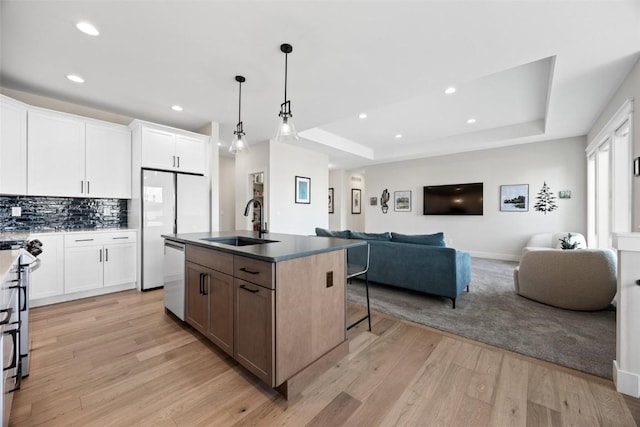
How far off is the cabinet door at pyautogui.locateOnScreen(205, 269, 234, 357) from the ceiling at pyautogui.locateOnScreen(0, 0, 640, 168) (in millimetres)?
2054

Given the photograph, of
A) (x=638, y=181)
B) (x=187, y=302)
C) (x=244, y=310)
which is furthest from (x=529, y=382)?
(x=187, y=302)

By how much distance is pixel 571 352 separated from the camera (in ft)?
6.89

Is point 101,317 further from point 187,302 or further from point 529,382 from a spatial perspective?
point 529,382

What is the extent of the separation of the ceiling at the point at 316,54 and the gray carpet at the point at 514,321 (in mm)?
2603

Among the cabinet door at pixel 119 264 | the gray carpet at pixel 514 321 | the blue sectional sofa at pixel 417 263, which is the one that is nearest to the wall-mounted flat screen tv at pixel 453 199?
the gray carpet at pixel 514 321

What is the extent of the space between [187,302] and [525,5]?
145 inches

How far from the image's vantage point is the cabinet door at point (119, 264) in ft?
11.6

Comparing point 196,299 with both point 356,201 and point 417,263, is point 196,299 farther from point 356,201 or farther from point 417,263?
point 356,201

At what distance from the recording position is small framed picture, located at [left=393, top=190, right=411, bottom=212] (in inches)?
299

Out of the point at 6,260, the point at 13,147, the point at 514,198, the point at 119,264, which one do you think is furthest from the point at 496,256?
the point at 13,147

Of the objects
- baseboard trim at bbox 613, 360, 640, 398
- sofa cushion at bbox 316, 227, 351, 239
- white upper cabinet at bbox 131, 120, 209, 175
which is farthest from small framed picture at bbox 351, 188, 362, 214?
baseboard trim at bbox 613, 360, 640, 398

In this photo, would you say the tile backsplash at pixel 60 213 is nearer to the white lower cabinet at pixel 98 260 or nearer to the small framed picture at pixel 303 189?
the white lower cabinet at pixel 98 260

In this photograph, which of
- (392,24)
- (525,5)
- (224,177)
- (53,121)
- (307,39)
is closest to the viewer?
(525,5)

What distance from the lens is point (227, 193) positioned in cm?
706
